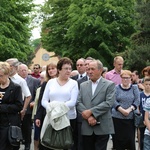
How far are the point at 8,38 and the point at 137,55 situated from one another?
1088cm

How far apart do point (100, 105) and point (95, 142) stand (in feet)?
2.38

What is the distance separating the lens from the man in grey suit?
7.86 m

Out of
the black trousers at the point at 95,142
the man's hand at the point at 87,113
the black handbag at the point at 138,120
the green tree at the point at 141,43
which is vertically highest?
the green tree at the point at 141,43

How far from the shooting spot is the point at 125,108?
9227mm

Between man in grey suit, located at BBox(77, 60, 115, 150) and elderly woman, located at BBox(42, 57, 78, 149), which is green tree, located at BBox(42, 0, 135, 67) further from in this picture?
man in grey suit, located at BBox(77, 60, 115, 150)

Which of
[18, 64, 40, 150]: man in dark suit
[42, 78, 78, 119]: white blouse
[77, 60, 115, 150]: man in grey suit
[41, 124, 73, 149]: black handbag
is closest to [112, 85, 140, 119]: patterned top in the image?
[77, 60, 115, 150]: man in grey suit

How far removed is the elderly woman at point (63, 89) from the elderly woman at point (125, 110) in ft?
4.10

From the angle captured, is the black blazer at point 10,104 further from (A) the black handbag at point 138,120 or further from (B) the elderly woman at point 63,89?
(A) the black handbag at point 138,120

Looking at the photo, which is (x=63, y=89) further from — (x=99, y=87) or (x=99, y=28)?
(x=99, y=28)

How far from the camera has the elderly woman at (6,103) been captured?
25.5 ft

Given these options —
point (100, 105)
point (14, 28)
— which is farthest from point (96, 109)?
point (14, 28)

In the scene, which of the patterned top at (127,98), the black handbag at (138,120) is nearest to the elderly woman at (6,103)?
the patterned top at (127,98)

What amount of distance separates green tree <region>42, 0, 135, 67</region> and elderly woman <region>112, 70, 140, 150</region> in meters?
28.7

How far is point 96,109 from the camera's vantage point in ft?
25.7
